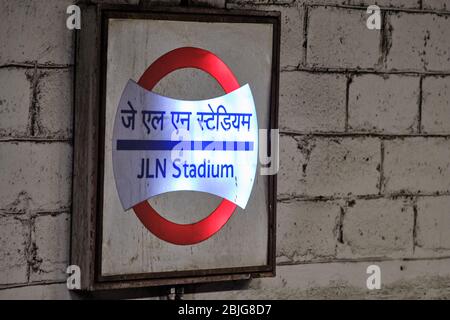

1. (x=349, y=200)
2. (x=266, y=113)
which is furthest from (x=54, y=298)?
(x=349, y=200)

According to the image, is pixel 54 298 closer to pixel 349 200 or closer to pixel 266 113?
pixel 266 113

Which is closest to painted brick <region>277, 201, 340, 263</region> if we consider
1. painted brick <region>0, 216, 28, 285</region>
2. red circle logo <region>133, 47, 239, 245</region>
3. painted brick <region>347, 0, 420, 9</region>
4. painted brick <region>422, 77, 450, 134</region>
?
red circle logo <region>133, 47, 239, 245</region>

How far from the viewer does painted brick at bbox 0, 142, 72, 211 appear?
2467 millimetres

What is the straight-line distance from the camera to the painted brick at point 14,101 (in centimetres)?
246

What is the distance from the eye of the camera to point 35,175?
8.21 feet

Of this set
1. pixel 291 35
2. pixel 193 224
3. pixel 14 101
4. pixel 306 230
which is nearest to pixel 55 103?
pixel 14 101

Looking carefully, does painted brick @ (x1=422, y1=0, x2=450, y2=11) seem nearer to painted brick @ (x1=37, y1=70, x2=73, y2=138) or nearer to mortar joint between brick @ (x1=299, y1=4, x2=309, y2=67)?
mortar joint between brick @ (x1=299, y1=4, x2=309, y2=67)

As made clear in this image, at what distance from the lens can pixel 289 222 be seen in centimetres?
287

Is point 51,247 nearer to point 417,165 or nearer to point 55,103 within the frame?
point 55,103

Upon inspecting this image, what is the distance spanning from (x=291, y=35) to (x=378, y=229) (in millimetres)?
678

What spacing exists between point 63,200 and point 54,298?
26 cm

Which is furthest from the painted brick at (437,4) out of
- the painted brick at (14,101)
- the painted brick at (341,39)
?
the painted brick at (14,101)

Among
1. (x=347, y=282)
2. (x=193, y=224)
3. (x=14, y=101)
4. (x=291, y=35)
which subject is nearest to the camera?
(x=14, y=101)

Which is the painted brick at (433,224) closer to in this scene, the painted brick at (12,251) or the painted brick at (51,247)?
the painted brick at (51,247)
